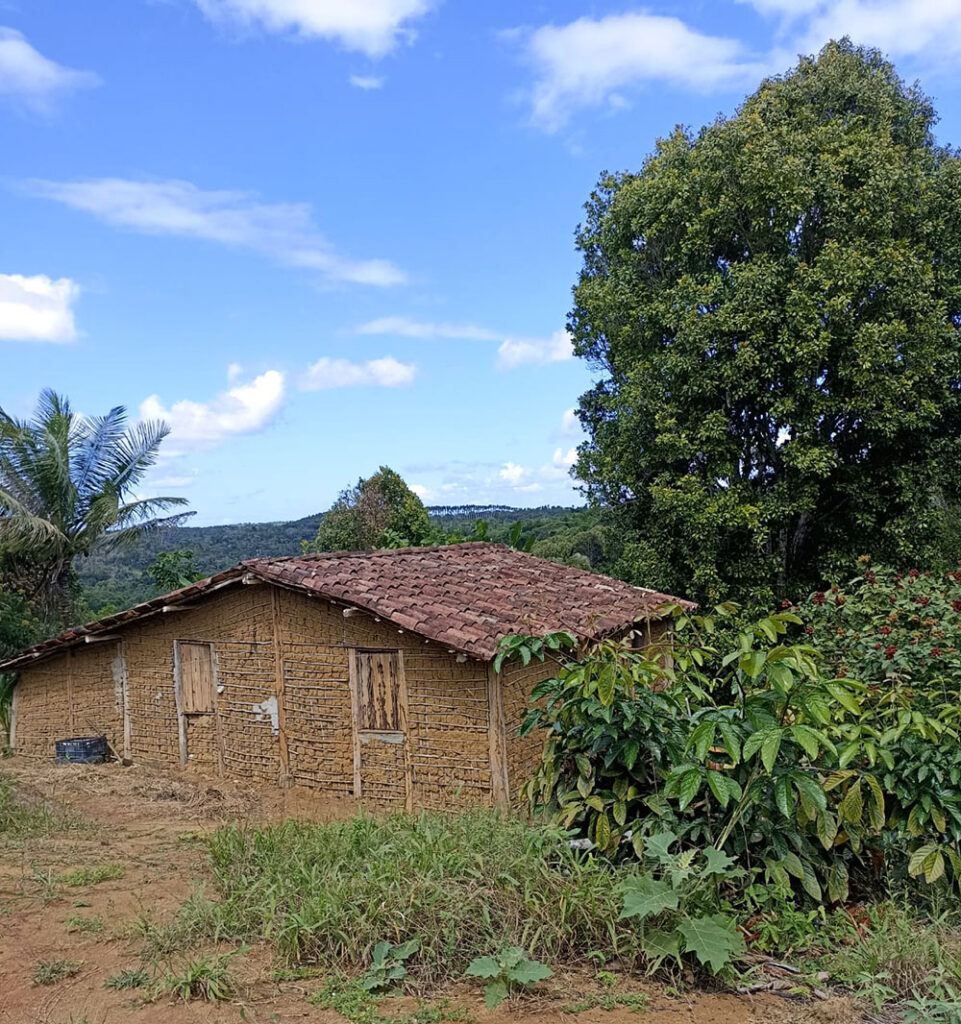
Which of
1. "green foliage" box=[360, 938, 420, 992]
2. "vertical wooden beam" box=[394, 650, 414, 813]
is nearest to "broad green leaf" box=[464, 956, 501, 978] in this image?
"green foliage" box=[360, 938, 420, 992]

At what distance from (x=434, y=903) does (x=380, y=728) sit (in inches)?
190

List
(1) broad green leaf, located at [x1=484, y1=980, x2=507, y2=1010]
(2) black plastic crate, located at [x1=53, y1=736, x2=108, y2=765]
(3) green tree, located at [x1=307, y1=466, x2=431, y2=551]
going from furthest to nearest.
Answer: (3) green tree, located at [x1=307, y1=466, x2=431, y2=551] → (2) black plastic crate, located at [x1=53, y1=736, x2=108, y2=765] → (1) broad green leaf, located at [x1=484, y1=980, x2=507, y2=1010]

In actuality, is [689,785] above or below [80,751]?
above

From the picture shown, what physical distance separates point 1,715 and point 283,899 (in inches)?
435

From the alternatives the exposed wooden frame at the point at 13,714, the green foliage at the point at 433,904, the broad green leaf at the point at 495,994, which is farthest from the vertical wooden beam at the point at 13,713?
the broad green leaf at the point at 495,994

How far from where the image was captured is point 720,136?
1405 cm

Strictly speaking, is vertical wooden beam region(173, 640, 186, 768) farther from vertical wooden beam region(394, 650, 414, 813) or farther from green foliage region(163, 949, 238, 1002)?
green foliage region(163, 949, 238, 1002)

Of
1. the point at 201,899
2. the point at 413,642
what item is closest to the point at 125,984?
the point at 201,899

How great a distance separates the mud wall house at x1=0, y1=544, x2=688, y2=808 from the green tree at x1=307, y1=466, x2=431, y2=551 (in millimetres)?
12671

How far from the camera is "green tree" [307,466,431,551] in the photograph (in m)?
25.0

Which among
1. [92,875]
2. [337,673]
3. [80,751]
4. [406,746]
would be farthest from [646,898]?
[80,751]

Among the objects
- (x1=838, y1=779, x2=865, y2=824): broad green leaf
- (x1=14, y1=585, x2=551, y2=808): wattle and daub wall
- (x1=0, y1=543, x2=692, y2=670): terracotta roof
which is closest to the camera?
(x1=838, y1=779, x2=865, y2=824): broad green leaf

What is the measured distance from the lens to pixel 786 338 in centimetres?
1283

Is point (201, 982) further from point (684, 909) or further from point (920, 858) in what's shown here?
point (920, 858)
